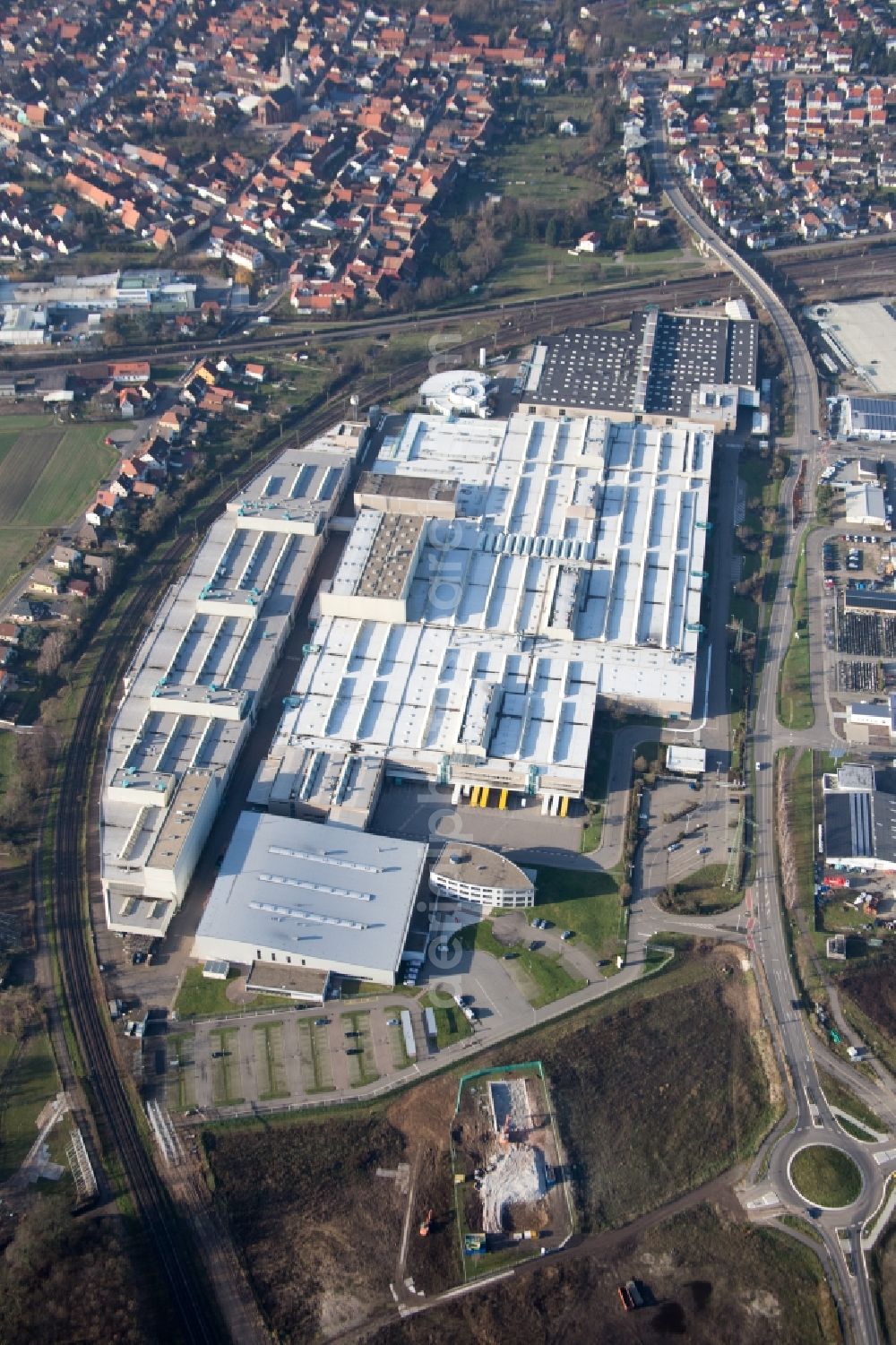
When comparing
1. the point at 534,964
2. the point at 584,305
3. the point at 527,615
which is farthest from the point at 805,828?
the point at 584,305

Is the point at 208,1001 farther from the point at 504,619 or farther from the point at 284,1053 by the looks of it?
the point at 504,619

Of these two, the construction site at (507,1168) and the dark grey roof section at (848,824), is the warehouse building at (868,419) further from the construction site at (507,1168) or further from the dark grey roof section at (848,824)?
the construction site at (507,1168)

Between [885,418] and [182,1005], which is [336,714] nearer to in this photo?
[182,1005]

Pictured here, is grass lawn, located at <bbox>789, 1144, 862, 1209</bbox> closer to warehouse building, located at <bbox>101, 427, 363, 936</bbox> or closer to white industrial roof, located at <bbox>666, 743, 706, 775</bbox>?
white industrial roof, located at <bbox>666, 743, 706, 775</bbox>

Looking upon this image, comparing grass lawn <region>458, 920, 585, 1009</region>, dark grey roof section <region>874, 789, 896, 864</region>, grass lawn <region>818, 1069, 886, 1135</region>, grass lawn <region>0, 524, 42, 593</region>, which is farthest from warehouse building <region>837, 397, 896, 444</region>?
grass lawn <region>0, 524, 42, 593</region>

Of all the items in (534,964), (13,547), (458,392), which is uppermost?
(458,392)

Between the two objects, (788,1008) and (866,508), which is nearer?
(788,1008)
